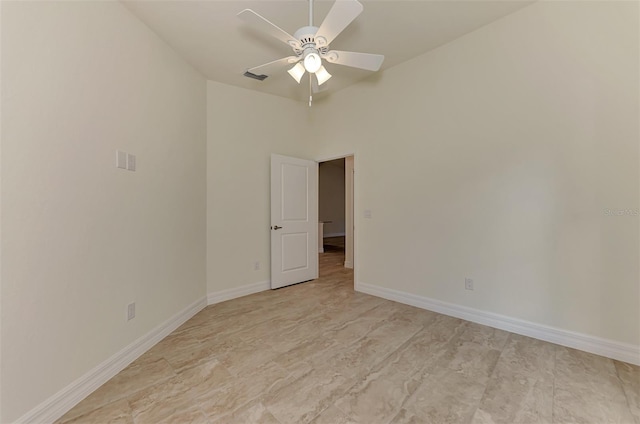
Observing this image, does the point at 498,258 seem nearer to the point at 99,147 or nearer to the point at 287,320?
the point at 287,320

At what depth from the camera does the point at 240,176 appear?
12.0 feet

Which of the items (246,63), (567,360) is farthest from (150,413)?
(246,63)

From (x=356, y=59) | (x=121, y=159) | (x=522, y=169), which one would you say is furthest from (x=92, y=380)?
(x=522, y=169)

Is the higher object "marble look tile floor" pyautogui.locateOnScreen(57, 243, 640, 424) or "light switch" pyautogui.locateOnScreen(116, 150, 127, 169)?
"light switch" pyautogui.locateOnScreen(116, 150, 127, 169)

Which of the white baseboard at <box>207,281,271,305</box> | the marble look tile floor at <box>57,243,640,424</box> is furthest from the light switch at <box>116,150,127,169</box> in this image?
the white baseboard at <box>207,281,271,305</box>

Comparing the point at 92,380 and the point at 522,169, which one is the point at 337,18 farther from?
the point at 92,380

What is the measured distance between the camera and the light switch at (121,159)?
2001mm

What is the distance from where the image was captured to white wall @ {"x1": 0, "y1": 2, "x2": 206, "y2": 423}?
136cm

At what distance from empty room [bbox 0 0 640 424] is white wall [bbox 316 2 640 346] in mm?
17

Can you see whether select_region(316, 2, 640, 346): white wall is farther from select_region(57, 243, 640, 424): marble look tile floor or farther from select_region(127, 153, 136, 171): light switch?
select_region(127, 153, 136, 171): light switch

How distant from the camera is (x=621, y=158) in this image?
6.50 ft

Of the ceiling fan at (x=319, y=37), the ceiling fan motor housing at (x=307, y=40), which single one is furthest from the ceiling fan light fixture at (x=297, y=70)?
the ceiling fan motor housing at (x=307, y=40)

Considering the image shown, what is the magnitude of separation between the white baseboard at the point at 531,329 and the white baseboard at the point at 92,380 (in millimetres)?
2624

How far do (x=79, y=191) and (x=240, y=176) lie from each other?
203cm
